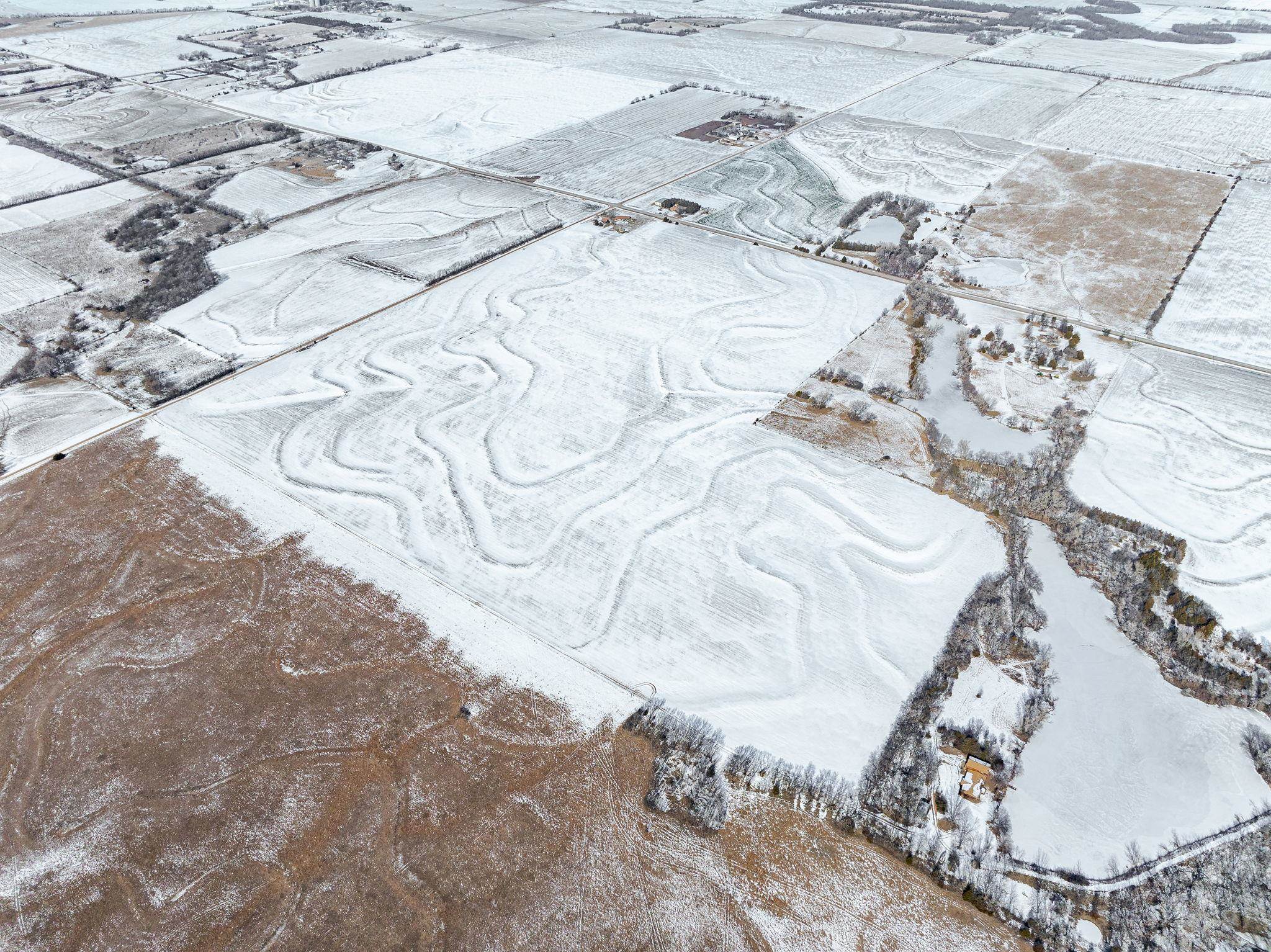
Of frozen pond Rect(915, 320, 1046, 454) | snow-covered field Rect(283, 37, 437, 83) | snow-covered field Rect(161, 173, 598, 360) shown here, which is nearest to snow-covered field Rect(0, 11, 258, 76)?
snow-covered field Rect(283, 37, 437, 83)

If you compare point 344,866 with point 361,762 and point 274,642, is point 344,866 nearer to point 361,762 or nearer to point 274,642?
point 361,762

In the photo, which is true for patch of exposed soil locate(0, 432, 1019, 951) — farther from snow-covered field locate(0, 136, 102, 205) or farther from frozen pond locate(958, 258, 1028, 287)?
snow-covered field locate(0, 136, 102, 205)

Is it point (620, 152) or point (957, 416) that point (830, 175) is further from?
point (957, 416)

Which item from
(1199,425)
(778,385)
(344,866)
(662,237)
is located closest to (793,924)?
(344,866)

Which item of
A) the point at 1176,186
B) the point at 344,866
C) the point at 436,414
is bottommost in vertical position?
the point at 344,866

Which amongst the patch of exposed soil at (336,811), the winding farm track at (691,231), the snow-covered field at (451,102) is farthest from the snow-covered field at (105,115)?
the patch of exposed soil at (336,811)

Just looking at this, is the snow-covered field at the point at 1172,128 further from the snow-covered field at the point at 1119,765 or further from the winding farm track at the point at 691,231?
the snow-covered field at the point at 1119,765

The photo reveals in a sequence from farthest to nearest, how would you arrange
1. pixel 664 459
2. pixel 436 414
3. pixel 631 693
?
pixel 436 414, pixel 664 459, pixel 631 693
